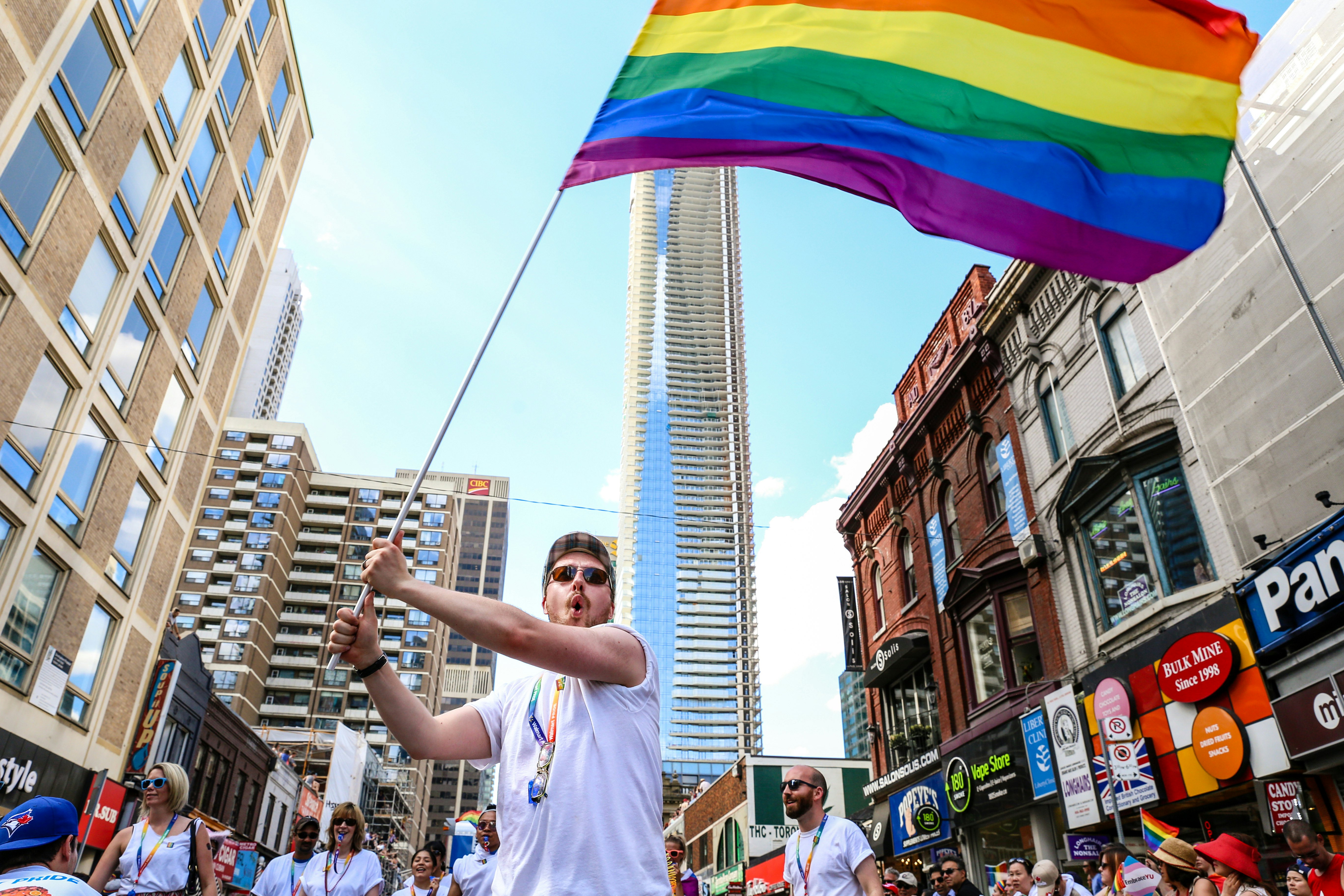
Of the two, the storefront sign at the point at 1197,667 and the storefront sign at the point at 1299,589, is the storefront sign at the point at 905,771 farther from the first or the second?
the storefront sign at the point at 1299,589

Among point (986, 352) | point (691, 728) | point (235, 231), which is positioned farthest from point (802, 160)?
point (691, 728)

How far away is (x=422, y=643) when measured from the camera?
9456 cm

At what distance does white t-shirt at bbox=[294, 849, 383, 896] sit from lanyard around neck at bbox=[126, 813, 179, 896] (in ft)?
6.44

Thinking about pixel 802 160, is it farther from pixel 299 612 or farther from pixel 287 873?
pixel 299 612

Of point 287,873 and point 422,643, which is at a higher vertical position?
point 422,643

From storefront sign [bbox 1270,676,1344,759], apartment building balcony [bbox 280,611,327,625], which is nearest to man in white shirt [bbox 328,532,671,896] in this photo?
storefront sign [bbox 1270,676,1344,759]

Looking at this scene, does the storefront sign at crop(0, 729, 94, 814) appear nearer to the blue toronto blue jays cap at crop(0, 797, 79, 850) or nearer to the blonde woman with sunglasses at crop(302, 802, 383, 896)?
the blonde woman with sunglasses at crop(302, 802, 383, 896)

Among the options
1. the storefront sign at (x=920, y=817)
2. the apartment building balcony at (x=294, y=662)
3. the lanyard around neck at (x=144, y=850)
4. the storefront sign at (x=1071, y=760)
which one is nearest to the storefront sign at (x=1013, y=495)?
the storefront sign at (x=1071, y=760)

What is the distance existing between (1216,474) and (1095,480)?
2.95m

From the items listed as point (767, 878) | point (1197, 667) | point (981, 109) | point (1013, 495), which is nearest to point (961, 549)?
point (1013, 495)

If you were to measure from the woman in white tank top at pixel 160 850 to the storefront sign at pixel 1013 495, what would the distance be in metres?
16.2

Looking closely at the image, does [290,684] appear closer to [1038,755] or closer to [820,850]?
[1038,755]

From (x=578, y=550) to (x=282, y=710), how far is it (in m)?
93.7

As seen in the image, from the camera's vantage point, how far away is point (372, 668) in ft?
8.63
